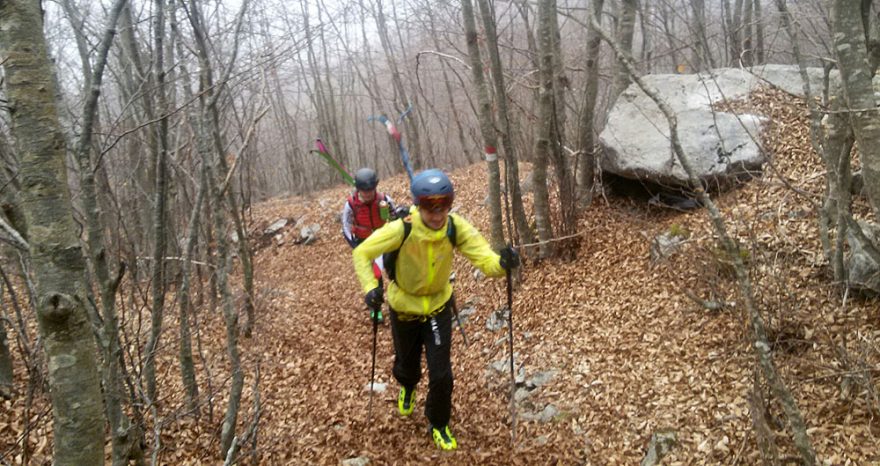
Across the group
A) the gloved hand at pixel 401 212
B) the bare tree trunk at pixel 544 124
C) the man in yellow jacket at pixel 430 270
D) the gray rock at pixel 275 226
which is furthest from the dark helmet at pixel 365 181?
the gray rock at pixel 275 226

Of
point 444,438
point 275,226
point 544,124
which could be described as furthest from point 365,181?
point 275,226

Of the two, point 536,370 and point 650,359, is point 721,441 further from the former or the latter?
point 536,370

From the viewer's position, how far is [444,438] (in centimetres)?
402

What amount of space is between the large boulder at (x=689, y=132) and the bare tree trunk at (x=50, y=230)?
531 cm

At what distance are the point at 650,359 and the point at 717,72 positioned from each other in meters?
5.23

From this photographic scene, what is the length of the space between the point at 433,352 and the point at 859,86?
2963 millimetres

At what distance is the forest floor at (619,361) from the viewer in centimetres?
336

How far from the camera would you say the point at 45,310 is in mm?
1529

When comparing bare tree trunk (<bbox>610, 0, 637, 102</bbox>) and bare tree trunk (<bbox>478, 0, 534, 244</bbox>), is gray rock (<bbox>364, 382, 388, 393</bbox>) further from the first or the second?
bare tree trunk (<bbox>610, 0, 637, 102</bbox>)

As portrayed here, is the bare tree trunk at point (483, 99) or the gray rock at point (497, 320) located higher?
the bare tree trunk at point (483, 99)

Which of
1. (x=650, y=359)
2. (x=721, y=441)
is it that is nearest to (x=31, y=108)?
(x=721, y=441)

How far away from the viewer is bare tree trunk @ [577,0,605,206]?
23.2 ft

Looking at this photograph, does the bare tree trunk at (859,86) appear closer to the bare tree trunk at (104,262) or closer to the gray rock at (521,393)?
the gray rock at (521,393)

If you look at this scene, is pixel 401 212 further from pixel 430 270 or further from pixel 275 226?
pixel 275 226
